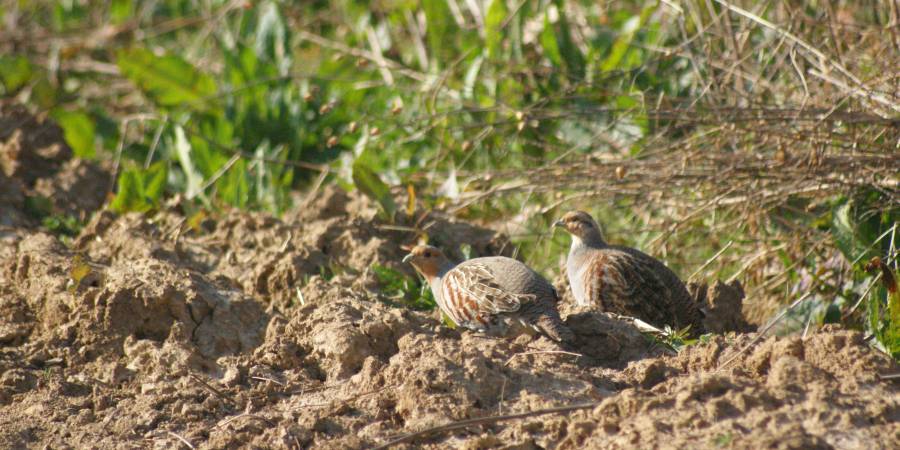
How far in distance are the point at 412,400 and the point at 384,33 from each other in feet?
20.9

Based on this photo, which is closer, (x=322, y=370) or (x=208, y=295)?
(x=322, y=370)

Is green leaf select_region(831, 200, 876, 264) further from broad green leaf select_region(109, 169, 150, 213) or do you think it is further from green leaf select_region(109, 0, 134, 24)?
green leaf select_region(109, 0, 134, 24)

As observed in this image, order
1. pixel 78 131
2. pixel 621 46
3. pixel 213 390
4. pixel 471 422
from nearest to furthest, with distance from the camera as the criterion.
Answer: pixel 471 422 → pixel 213 390 → pixel 621 46 → pixel 78 131

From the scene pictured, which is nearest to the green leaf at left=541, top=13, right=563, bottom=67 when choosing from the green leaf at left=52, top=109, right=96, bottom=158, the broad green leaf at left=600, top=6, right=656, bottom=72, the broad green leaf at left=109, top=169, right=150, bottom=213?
the broad green leaf at left=600, top=6, right=656, bottom=72

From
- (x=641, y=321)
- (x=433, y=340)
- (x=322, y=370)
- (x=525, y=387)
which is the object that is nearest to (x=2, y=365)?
(x=322, y=370)

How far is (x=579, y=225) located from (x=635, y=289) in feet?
1.98

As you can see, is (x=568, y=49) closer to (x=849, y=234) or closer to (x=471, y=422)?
(x=849, y=234)

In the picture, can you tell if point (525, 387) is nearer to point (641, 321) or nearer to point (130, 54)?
point (641, 321)

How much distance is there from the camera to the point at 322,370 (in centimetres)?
446

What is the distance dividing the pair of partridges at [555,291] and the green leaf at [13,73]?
662 cm

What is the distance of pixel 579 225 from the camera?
573 centimetres

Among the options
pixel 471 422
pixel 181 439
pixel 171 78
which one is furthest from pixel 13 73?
pixel 471 422

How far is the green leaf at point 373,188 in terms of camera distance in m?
6.23

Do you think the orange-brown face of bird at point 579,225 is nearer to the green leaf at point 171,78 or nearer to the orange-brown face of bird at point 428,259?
the orange-brown face of bird at point 428,259
